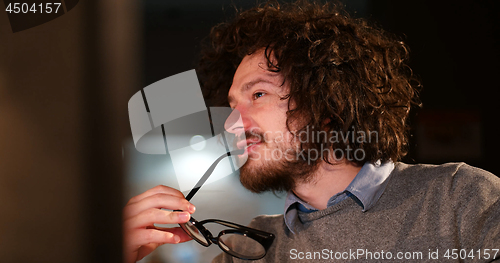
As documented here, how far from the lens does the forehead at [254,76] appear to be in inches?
28.5

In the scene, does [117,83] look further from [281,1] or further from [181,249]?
[281,1]

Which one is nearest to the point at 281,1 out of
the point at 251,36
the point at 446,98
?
the point at 251,36

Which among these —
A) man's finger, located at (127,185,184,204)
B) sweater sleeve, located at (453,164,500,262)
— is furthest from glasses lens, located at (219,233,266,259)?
sweater sleeve, located at (453,164,500,262)

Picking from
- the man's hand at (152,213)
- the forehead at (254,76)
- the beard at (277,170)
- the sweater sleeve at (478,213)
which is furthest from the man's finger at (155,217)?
the sweater sleeve at (478,213)

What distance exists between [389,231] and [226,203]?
316mm

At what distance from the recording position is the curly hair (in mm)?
723

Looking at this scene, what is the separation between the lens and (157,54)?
62 cm

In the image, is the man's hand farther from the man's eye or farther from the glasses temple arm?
the man's eye

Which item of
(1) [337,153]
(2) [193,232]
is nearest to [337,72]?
(1) [337,153]

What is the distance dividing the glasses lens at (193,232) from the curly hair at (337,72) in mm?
293

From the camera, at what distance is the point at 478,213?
0.55 m

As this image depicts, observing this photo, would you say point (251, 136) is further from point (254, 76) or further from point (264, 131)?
point (254, 76)

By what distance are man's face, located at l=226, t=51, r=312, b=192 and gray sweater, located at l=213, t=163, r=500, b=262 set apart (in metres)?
0.10

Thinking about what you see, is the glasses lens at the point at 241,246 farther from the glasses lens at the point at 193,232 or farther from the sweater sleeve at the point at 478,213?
the sweater sleeve at the point at 478,213
